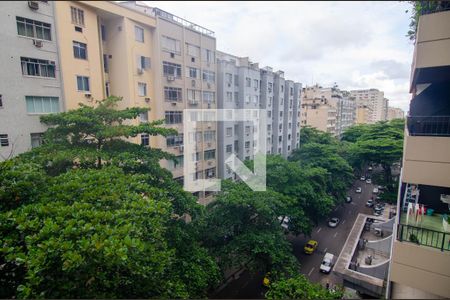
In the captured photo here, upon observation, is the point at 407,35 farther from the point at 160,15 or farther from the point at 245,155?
the point at 245,155

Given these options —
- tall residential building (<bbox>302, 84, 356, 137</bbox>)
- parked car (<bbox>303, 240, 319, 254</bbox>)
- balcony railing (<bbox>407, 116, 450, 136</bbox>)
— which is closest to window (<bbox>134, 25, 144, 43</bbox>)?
balcony railing (<bbox>407, 116, 450, 136</bbox>)

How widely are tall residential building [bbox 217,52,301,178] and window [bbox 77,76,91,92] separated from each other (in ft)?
29.4

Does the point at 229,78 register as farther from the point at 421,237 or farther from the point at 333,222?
the point at 421,237

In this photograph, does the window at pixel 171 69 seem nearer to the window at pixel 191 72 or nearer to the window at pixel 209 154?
the window at pixel 191 72

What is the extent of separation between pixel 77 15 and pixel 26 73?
3.19 meters

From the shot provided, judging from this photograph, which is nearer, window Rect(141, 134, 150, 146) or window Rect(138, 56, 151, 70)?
window Rect(138, 56, 151, 70)

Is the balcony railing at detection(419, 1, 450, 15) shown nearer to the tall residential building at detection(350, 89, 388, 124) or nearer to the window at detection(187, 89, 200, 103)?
the window at detection(187, 89, 200, 103)

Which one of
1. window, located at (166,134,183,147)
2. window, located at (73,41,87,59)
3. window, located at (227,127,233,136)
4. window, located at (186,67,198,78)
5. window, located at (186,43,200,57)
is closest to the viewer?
window, located at (73,41,87,59)

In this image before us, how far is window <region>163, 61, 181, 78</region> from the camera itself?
13273 millimetres

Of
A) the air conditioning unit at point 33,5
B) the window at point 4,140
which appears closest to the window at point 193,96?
the air conditioning unit at point 33,5

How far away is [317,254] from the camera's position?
47.4 ft

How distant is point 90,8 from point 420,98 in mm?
12336

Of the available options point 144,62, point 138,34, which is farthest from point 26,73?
point 138,34

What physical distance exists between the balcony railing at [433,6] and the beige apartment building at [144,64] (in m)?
8.76
